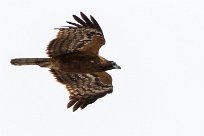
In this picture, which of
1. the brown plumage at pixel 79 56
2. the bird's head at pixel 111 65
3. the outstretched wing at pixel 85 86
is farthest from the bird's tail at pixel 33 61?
the bird's head at pixel 111 65

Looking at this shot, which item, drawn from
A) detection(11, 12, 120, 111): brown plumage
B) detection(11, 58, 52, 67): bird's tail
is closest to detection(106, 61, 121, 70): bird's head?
detection(11, 12, 120, 111): brown plumage

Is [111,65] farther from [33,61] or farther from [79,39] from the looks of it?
[33,61]

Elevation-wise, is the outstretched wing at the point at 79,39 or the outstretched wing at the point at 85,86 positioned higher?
the outstretched wing at the point at 79,39

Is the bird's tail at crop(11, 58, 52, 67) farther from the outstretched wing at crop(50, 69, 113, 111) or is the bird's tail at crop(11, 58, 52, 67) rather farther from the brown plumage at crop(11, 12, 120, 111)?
the outstretched wing at crop(50, 69, 113, 111)

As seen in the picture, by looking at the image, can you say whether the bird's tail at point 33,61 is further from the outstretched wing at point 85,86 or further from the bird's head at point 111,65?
the bird's head at point 111,65

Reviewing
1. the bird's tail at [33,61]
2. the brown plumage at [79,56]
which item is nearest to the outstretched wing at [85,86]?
the brown plumage at [79,56]

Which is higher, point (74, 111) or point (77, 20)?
point (77, 20)

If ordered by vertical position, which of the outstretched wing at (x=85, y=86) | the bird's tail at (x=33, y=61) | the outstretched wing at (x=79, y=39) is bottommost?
the outstretched wing at (x=85, y=86)
